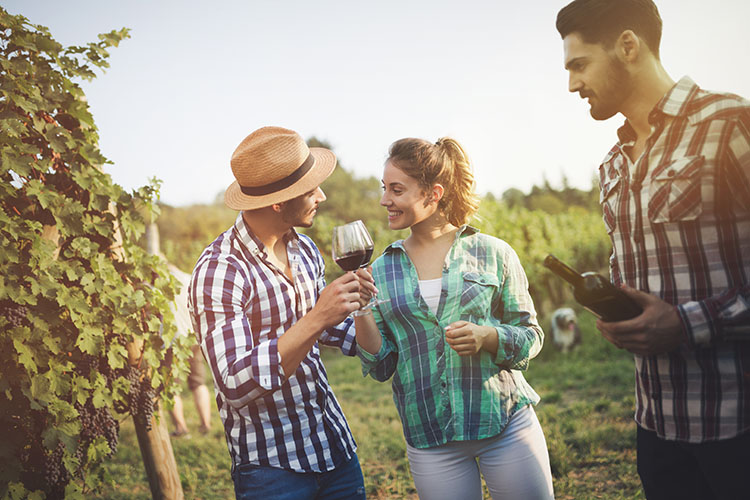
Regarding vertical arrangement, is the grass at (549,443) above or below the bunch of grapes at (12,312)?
below

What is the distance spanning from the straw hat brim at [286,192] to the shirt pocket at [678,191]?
1347mm

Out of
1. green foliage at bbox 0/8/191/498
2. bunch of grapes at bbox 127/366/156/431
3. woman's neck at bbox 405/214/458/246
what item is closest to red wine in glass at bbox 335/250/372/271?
woman's neck at bbox 405/214/458/246

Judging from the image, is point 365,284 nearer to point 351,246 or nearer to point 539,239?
point 351,246

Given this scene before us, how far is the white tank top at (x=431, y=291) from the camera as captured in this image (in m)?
2.46

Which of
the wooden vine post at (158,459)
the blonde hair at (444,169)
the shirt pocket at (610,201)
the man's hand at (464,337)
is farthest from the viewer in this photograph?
the wooden vine post at (158,459)

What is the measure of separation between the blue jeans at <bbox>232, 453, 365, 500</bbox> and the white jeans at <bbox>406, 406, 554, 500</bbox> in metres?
0.41

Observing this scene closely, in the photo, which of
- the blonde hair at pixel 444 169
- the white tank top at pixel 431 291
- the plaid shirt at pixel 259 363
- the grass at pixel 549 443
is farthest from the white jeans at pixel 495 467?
the grass at pixel 549 443

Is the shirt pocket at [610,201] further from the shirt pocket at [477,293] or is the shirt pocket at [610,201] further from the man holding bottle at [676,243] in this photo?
the shirt pocket at [477,293]

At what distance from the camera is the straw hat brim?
7.53 ft

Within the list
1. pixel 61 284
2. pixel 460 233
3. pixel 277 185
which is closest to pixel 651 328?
pixel 460 233

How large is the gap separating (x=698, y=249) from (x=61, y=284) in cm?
311

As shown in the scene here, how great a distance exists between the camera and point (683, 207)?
1.62m

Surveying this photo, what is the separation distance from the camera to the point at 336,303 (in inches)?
76.5

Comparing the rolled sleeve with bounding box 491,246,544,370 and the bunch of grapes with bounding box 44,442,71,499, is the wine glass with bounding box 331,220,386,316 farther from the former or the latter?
the bunch of grapes with bounding box 44,442,71,499
